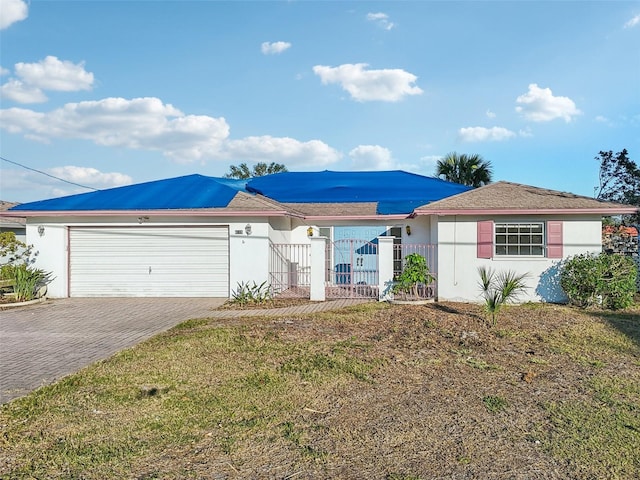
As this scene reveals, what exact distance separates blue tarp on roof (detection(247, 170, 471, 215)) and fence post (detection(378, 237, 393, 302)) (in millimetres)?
2971

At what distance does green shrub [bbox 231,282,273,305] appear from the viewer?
13047mm

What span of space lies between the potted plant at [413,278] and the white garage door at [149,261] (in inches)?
210

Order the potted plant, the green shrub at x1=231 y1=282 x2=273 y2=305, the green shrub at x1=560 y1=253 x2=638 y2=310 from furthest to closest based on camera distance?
the green shrub at x1=231 y1=282 x2=273 y2=305
the potted plant
the green shrub at x1=560 y1=253 x2=638 y2=310

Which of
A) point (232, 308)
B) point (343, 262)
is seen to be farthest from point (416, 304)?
point (232, 308)

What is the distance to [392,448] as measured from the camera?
406cm

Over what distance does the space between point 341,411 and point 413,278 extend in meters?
8.08

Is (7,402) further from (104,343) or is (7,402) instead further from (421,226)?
(421,226)

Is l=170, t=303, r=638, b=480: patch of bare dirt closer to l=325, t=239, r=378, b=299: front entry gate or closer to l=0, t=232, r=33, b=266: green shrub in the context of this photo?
l=325, t=239, r=378, b=299: front entry gate

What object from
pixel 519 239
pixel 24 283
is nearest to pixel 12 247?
pixel 24 283

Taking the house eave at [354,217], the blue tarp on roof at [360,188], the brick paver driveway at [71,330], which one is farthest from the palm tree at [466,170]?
the brick paver driveway at [71,330]

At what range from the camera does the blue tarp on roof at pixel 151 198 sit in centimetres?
1423

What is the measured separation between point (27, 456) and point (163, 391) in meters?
1.75

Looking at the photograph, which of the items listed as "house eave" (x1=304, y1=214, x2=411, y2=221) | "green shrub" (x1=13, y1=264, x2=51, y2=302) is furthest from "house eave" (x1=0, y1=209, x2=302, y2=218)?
"house eave" (x1=304, y1=214, x2=411, y2=221)

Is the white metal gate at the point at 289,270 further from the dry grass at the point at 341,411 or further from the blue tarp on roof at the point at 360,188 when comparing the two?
the dry grass at the point at 341,411
